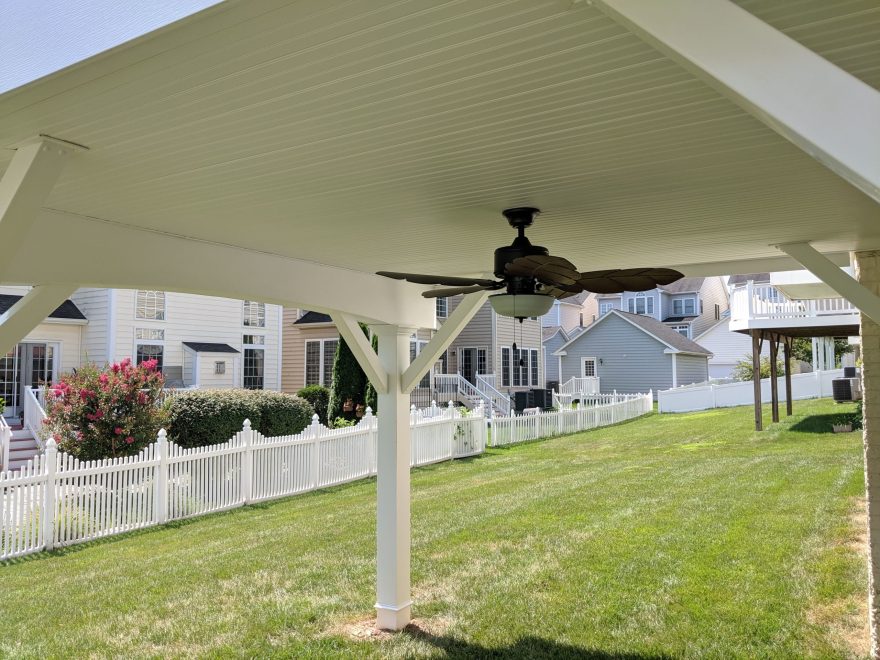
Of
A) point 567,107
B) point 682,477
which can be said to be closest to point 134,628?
point 567,107

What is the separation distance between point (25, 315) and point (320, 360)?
18528 mm

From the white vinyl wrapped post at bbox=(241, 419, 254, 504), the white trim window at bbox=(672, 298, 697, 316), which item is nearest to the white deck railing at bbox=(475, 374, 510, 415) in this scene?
the white vinyl wrapped post at bbox=(241, 419, 254, 504)

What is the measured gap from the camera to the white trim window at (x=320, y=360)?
21938mm

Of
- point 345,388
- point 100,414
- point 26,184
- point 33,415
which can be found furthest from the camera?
point 345,388

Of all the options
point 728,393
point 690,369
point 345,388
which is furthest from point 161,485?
point 690,369

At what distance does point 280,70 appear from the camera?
Answer: 2.23m

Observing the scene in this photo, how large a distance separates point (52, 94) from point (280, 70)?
0.74 metres

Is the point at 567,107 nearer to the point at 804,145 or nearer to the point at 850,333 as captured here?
the point at 804,145

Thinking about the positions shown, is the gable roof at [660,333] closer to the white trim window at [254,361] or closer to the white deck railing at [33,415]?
the white trim window at [254,361]

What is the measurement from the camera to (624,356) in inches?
1211

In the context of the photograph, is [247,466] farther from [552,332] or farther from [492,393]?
[552,332]

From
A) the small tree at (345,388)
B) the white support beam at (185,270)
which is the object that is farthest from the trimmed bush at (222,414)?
the white support beam at (185,270)

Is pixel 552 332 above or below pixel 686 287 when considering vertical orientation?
below

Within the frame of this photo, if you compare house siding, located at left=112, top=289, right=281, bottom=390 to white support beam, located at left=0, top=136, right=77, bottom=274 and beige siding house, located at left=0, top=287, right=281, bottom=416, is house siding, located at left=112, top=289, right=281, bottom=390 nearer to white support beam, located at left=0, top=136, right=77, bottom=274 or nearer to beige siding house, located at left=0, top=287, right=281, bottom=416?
beige siding house, located at left=0, top=287, right=281, bottom=416
